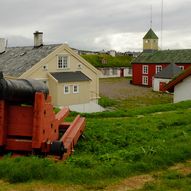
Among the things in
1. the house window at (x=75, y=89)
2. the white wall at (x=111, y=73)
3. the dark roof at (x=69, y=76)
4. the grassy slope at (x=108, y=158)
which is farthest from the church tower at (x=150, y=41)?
the grassy slope at (x=108, y=158)

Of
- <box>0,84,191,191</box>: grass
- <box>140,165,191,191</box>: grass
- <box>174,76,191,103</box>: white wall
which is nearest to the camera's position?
<box>140,165,191,191</box>: grass

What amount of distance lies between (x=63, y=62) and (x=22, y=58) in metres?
3.18

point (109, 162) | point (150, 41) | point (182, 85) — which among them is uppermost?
point (150, 41)

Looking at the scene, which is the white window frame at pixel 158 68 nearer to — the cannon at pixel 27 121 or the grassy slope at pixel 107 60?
the grassy slope at pixel 107 60

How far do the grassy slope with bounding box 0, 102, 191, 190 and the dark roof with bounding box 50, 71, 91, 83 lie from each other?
2040 cm

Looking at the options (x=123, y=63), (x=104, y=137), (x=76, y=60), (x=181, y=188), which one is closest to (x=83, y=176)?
(x=181, y=188)

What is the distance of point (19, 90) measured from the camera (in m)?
6.18

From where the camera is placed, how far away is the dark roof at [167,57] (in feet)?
167

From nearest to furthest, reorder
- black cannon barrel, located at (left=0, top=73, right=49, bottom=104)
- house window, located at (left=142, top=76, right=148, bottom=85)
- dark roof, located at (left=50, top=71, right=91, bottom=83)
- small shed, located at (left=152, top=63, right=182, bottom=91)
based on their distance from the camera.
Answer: black cannon barrel, located at (left=0, top=73, right=49, bottom=104) → dark roof, located at (left=50, top=71, right=91, bottom=83) → small shed, located at (left=152, top=63, right=182, bottom=91) → house window, located at (left=142, top=76, right=148, bottom=85)

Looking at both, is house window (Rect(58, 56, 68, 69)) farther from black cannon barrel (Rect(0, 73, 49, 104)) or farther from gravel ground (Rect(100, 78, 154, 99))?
black cannon barrel (Rect(0, 73, 49, 104))

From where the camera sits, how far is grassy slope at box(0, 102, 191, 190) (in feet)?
18.0

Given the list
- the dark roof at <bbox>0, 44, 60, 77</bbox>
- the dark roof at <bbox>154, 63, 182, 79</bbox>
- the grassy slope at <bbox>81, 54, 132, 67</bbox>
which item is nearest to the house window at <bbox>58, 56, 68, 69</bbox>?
the dark roof at <bbox>0, 44, 60, 77</bbox>

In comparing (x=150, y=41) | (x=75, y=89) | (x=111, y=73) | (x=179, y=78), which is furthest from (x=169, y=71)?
(x=179, y=78)

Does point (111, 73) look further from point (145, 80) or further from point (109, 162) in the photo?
point (109, 162)
